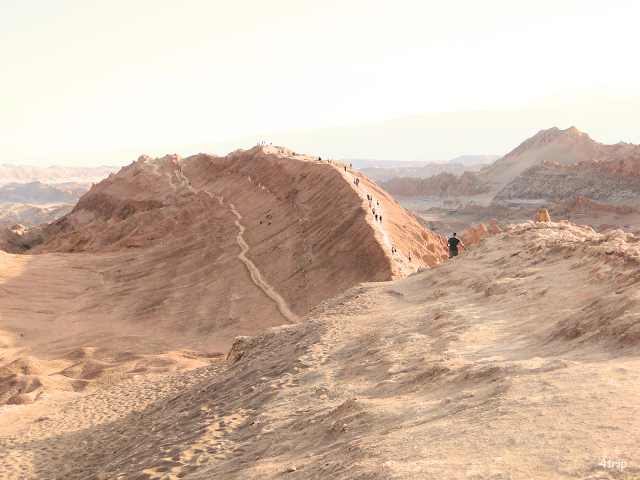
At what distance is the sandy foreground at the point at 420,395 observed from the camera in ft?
15.2

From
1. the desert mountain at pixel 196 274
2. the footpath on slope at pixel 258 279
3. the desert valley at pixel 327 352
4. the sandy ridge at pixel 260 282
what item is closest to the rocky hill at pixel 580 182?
the desert valley at pixel 327 352

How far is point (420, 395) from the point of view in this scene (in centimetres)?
666

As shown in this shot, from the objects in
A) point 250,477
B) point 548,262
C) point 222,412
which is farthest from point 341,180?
point 250,477

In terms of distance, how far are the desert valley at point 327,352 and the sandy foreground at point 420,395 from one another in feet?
0.11

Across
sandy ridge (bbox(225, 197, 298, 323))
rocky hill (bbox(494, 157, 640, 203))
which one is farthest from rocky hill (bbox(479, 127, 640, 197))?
sandy ridge (bbox(225, 197, 298, 323))

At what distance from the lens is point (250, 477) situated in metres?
5.77

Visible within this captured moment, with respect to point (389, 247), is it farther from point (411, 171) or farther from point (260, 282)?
point (411, 171)

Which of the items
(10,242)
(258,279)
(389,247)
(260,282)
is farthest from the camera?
(10,242)

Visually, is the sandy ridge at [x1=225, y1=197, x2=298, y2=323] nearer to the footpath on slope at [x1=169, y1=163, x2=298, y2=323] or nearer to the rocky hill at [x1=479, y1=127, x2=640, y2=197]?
the footpath on slope at [x1=169, y1=163, x2=298, y2=323]

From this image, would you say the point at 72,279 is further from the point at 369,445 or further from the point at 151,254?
the point at 369,445

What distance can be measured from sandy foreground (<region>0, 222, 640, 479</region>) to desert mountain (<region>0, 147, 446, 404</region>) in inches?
226

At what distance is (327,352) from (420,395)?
3.43m

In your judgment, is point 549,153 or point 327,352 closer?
point 327,352

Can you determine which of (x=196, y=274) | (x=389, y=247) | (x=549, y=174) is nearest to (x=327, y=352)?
(x=389, y=247)
